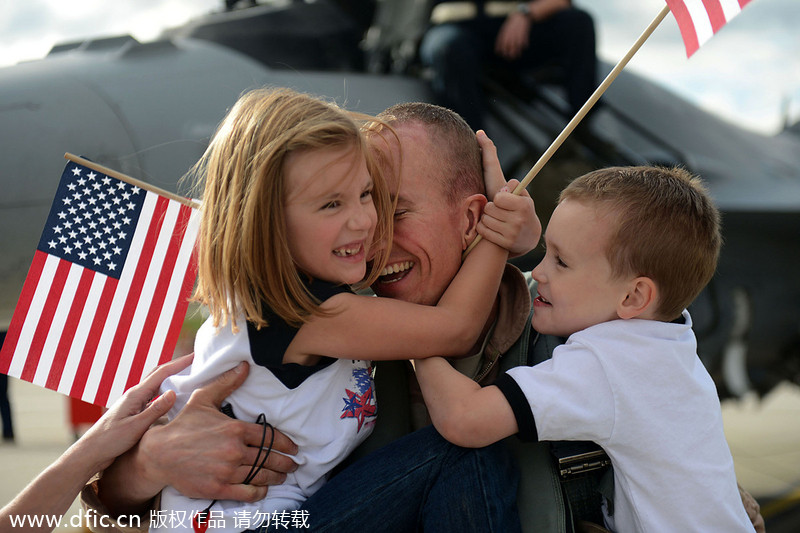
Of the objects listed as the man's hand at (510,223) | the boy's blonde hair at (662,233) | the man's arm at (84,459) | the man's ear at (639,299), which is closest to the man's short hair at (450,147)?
the man's hand at (510,223)

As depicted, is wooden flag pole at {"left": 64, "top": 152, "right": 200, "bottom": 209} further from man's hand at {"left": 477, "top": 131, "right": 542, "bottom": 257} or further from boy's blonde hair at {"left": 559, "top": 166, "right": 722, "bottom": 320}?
boy's blonde hair at {"left": 559, "top": 166, "right": 722, "bottom": 320}

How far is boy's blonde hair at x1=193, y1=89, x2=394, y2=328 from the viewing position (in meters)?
1.63

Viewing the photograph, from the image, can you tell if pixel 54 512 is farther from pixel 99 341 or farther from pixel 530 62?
pixel 530 62

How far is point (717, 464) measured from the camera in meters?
1.62

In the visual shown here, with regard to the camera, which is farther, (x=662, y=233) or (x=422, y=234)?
(x=422, y=234)

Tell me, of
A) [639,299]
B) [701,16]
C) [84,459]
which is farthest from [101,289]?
[701,16]

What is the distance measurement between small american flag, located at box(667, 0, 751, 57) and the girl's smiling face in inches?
35.0

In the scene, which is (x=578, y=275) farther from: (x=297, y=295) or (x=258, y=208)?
(x=258, y=208)

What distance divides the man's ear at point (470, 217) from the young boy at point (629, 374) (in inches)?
11.9

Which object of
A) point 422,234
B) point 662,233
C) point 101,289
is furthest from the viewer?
point 101,289

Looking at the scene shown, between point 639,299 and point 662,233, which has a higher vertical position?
→ point 662,233

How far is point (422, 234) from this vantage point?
1.97 m

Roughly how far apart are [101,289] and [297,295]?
1.08m

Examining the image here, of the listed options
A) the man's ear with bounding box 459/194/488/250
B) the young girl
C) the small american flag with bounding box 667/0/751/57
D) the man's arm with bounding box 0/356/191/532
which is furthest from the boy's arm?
the small american flag with bounding box 667/0/751/57
